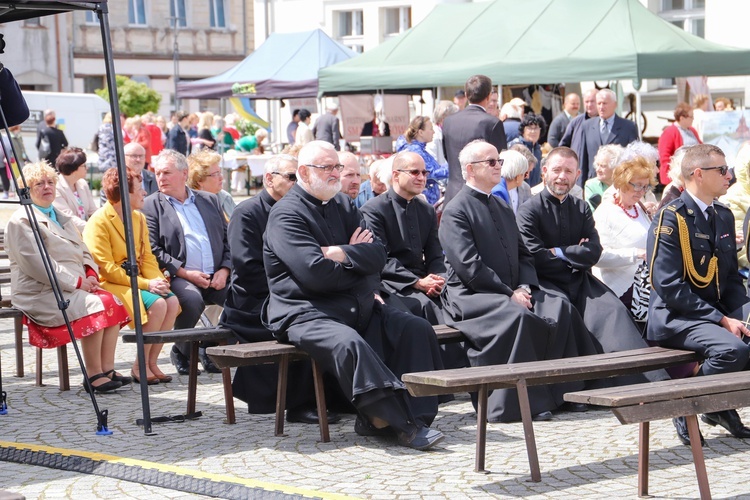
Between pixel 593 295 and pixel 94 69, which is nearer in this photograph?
pixel 593 295

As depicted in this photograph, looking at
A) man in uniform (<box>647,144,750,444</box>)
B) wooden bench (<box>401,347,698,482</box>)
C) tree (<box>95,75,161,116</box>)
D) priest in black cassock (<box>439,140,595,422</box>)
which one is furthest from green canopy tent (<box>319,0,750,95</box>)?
tree (<box>95,75,161,116</box>)

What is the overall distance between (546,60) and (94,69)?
42.3 m

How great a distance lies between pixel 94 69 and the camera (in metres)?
54.3

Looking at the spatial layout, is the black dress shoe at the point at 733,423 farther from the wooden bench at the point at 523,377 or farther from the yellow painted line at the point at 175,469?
the yellow painted line at the point at 175,469

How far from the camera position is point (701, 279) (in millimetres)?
6707

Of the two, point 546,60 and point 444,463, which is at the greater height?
point 546,60

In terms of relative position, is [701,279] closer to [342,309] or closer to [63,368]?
[342,309]

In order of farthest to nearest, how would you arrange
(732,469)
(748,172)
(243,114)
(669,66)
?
1. (243,114)
2. (669,66)
3. (748,172)
4. (732,469)

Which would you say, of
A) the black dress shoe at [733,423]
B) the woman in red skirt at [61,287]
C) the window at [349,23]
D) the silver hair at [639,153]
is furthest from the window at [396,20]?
the black dress shoe at [733,423]

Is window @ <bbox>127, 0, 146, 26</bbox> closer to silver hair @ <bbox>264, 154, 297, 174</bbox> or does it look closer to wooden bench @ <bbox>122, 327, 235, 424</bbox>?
silver hair @ <bbox>264, 154, 297, 174</bbox>

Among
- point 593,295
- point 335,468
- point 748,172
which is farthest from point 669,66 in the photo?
point 335,468

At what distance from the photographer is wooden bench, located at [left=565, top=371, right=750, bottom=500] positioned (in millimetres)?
5125

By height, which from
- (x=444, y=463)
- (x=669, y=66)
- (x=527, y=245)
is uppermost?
(x=669, y=66)

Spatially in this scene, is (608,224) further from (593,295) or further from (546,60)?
(546,60)
